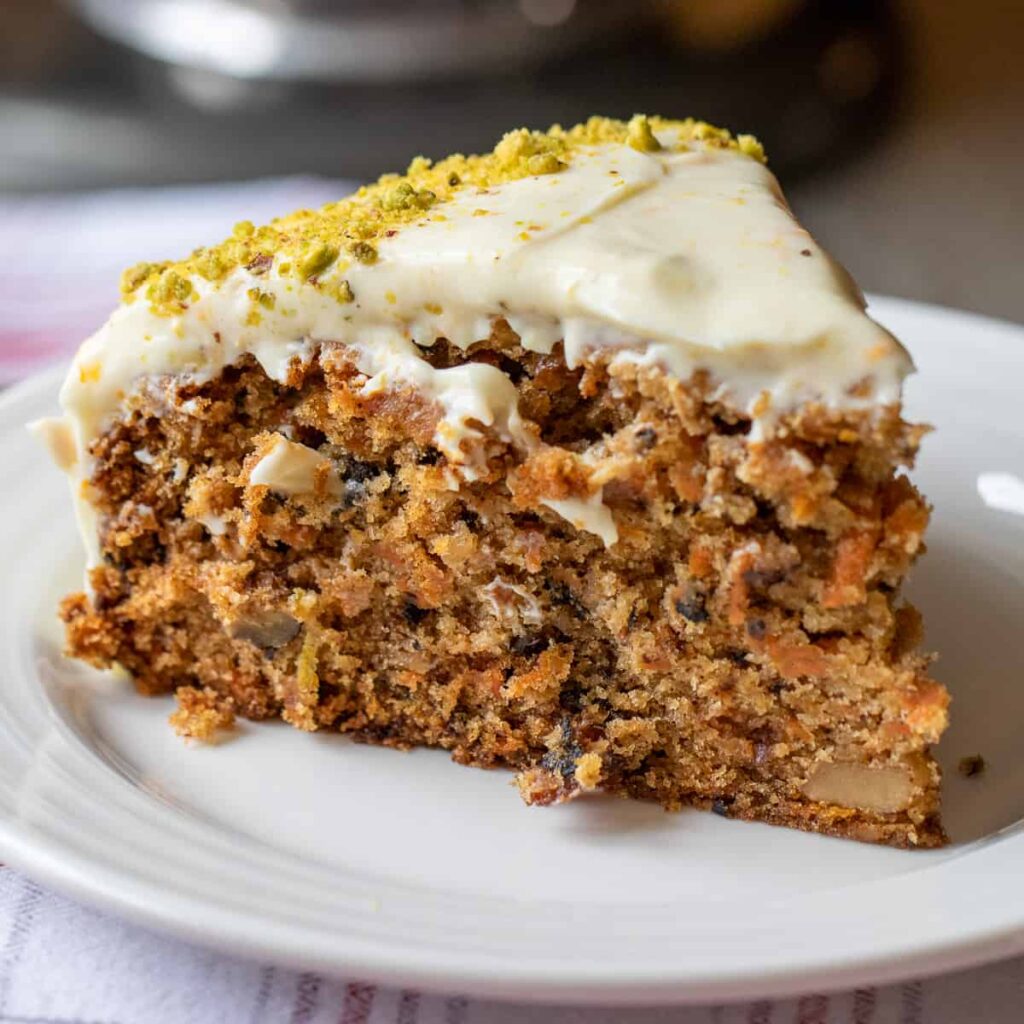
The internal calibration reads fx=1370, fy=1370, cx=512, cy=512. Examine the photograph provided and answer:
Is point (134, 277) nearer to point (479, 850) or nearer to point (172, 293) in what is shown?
point (172, 293)

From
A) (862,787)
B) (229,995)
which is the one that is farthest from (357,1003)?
(862,787)

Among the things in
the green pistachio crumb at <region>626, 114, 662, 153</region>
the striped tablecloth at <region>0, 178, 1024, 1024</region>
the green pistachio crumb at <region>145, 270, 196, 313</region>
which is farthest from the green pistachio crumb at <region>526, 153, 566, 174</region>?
the striped tablecloth at <region>0, 178, 1024, 1024</region>

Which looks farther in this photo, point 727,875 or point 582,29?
point 582,29

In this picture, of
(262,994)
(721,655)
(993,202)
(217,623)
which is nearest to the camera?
(262,994)

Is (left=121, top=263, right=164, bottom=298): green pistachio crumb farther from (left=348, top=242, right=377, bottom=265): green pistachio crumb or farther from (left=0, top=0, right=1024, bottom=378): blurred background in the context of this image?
(left=0, top=0, right=1024, bottom=378): blurred background

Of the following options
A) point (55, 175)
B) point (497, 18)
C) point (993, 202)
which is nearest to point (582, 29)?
point (497, 18)

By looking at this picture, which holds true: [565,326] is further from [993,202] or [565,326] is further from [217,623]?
[993,202]

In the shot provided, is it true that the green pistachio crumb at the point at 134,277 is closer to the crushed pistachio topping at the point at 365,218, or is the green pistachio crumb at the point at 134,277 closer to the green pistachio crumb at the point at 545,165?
the crushed pistachio topping at the point at 365,218
